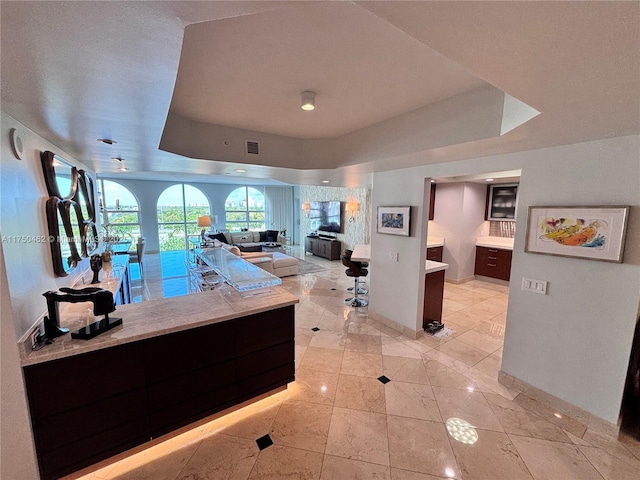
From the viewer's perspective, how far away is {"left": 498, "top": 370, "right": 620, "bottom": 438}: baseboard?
1977 mm

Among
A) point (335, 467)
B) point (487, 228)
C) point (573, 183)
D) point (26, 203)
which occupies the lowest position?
point (335, 467)

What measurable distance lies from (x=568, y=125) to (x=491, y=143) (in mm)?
500

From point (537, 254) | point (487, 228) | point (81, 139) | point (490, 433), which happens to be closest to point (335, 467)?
point (490, 433)

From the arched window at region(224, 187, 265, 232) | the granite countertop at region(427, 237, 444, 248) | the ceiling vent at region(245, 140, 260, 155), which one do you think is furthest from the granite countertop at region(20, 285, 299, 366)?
the arched window at region(224, 187, 265, 232)

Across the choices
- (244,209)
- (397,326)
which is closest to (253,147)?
(397,326)

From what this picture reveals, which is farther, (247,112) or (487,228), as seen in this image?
(487,228)

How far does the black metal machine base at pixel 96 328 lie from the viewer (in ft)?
5.33

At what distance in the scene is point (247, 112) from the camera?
95.5 inches

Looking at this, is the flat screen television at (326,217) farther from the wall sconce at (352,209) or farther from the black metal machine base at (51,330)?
the black metal machine base at (51,330)

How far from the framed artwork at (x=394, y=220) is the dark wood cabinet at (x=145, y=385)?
6.09 ft

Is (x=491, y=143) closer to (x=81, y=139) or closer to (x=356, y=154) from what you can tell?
(x=356, y=154)

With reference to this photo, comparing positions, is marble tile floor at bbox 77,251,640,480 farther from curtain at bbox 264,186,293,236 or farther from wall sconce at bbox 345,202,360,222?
curtain at bbox 264,186,293,236

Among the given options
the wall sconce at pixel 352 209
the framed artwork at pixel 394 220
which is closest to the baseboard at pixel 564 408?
the framed artwork at pixel 394 220

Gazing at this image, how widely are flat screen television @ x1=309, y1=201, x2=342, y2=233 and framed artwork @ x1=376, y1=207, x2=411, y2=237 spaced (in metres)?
4.69
